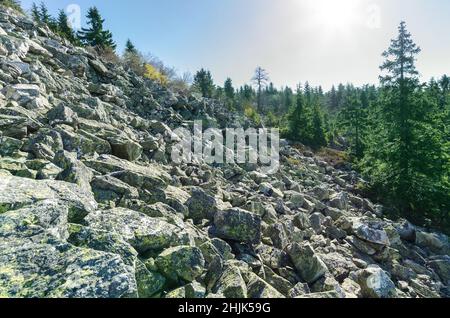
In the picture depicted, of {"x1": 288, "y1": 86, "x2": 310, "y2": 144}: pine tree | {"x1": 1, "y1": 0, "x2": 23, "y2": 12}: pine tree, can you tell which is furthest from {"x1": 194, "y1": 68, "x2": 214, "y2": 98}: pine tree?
{"x1": 1, "y1": 0, "x2": 23, "y2": 12}: pine tree

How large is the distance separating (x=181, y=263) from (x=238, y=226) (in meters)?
2.56

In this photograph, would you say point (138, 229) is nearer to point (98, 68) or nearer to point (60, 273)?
point (60, 273)

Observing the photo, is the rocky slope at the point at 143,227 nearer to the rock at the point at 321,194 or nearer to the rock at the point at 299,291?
the rock at the point at 299,291

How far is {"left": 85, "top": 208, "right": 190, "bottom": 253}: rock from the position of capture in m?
4.70

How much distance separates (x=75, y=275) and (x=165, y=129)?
12363mm

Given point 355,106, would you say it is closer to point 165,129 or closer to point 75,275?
point 165,129

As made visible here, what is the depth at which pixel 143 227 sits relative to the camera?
16.4 ft

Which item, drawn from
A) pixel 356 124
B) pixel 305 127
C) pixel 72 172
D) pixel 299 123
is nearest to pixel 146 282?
pixel 72 172

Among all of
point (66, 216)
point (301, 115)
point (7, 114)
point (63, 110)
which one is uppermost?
point (301, 115)

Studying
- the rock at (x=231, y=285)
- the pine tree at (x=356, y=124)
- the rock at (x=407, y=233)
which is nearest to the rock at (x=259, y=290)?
the rock at (x=231, y=285)

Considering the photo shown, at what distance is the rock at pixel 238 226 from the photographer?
6.87 metres
